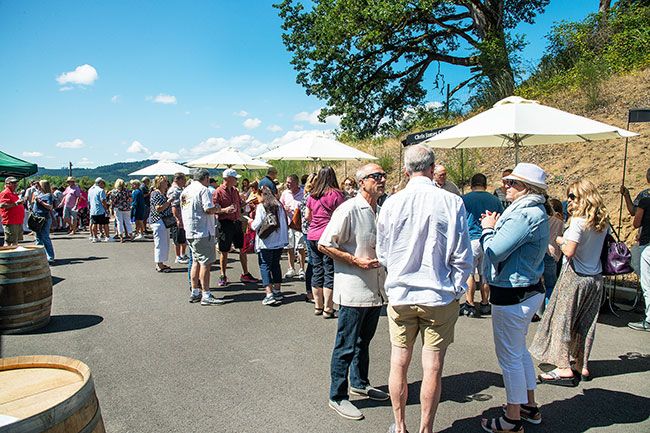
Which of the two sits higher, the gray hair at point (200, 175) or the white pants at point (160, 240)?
the gray hair at point (200, 175)

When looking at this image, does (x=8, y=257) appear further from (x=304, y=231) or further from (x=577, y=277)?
(x=577, y=277)

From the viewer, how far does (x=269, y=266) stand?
7227mm

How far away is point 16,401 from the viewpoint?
2.16m

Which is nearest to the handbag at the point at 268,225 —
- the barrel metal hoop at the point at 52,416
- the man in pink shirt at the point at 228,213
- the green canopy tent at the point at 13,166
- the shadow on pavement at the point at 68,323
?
the man in pink shirt at the point at 228,213

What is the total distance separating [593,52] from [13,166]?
1907cm

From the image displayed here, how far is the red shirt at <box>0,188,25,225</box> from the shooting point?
973 cm

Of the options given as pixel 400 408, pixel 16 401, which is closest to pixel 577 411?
pixel 400 408

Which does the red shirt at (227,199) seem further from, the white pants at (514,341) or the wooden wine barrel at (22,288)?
the white pants at (514,341)

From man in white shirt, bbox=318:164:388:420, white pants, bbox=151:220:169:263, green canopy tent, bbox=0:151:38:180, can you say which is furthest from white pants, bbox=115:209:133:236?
man in white shirt, bbox=318:164:388:420

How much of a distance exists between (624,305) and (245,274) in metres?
6.19

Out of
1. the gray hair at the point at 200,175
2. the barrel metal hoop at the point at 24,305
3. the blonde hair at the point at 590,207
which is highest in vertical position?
the gray hair at the point at 200,175

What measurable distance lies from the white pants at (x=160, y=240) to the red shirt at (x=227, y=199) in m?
2.27

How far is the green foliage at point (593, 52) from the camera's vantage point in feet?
48.0

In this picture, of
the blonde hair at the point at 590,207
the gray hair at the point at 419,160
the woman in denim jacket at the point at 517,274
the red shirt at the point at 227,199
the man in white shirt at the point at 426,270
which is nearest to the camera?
the man in white shirt at the point at 426,270
